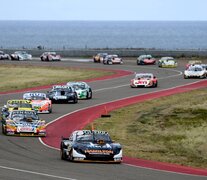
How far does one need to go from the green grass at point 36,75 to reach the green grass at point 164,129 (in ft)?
60.4

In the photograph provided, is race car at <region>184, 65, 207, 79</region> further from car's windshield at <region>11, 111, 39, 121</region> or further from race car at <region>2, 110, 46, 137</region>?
race car at <region>2, 110, 46, 137</region>

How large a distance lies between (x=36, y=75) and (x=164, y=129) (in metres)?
44.8

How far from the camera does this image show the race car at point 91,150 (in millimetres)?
28281

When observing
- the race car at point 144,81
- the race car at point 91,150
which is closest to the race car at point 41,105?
the race car at point 91,150

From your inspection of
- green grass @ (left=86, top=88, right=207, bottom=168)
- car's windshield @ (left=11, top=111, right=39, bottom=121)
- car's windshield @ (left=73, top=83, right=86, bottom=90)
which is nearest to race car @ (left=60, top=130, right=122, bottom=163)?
green grass @ (left=86, top=88, right=207, bottom=168)

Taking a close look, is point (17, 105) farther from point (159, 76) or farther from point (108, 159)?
point (159, 76)

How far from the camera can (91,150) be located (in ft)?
93.1

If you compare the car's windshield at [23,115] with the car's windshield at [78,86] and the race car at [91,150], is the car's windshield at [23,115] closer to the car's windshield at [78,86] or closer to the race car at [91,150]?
the race car at [91,150]

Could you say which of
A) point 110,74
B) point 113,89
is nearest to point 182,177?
point 113,89

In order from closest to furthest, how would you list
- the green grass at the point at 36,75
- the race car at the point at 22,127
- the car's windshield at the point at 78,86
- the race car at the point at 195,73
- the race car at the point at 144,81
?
the race car at the point at 22,127 < the car's windshield at the point at 78,86 < the race car at the point at 144,81 < the green grass at the point at 36,75 < the race car at the point at 195,73

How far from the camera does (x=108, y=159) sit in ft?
93.2

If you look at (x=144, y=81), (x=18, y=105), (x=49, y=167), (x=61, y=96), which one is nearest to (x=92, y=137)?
(x=49, y=167)

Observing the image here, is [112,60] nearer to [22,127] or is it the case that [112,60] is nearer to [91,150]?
[22,127]

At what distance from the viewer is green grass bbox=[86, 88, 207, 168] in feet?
109
